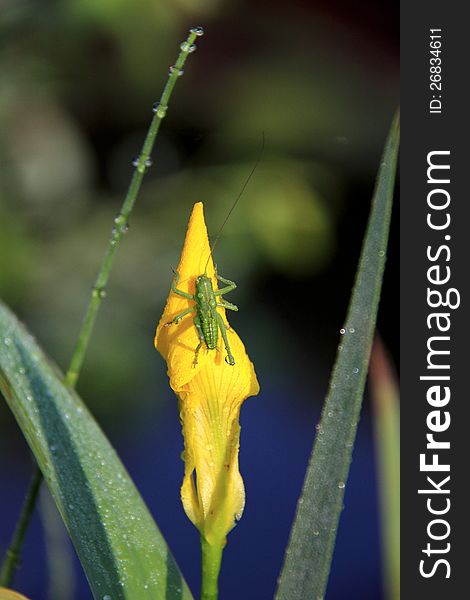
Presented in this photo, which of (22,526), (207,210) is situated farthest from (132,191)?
(207,210)

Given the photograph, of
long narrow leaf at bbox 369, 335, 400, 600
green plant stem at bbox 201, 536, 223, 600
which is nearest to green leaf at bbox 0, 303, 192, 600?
green plant stem at bbox 201, 536, 223, 600

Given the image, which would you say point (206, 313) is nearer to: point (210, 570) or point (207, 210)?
point (210, 570)

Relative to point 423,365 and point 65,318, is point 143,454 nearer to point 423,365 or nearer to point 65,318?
point 65,318

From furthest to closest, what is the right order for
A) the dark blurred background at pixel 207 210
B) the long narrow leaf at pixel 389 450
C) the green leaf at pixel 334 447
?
the dark blurred background at pixel 207 210 < the long narrow leaf at pixel 389 450 < the green leaf at pixel 334 447

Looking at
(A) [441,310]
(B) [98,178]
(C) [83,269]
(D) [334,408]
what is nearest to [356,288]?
(D) [334,408]

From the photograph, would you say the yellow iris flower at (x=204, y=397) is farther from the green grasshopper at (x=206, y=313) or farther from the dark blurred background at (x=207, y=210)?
the dark blurred background at (x=207, y=210)

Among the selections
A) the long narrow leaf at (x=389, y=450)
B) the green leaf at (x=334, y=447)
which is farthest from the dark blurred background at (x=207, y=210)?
the green leaf at (x=334, y=447)
